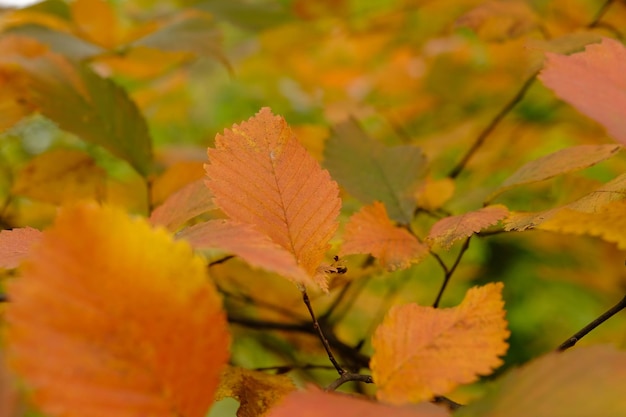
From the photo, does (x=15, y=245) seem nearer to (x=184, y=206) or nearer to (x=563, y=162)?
(x=184, y=206)

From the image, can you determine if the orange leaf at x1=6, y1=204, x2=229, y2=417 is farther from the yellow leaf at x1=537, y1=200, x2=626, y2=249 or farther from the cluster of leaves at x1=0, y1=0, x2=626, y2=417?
the yellow leaf at x1=537, y1=200, x2=626, y2=249

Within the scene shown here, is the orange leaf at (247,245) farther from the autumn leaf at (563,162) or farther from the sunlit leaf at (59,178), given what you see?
the sunlit leaf at (59,178)

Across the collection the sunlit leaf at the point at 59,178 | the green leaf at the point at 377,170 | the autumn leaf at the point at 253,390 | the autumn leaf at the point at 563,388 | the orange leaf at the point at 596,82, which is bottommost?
the sunlit leaf at the point at 59,178

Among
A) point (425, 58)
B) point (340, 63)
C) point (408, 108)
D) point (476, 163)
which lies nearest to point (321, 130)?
point (476, 163)

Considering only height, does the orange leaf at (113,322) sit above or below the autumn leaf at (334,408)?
above

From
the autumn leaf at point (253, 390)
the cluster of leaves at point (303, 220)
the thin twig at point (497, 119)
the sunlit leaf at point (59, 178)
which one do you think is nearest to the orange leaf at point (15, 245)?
the cluster of leaves at point (303, 220)

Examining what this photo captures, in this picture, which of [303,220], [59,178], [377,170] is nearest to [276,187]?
[303,220]
